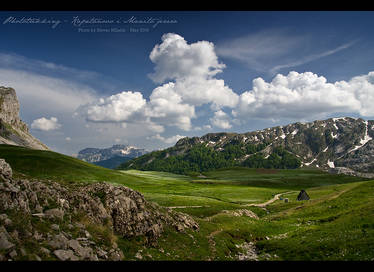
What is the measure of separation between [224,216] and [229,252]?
67.1ft

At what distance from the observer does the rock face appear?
52.1ft

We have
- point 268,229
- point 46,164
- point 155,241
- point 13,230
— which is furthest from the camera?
point 46,164

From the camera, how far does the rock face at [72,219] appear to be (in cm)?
1588

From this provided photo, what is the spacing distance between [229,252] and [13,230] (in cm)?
2428

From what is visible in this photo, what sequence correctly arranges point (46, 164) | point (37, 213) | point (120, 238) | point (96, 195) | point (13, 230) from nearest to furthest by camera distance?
point (13, 230), point (37, 213), point (120, 238), point (96, 195), point (46, 164)

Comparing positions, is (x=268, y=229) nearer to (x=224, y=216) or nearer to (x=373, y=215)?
(x=224, y=216)

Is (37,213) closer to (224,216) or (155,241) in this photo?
(155,241)

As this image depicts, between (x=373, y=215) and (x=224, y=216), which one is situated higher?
(x=373, y=215)

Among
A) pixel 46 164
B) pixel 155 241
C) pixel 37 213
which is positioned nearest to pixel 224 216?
pixel 155 241

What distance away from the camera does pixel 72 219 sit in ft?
70.8

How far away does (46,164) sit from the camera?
4811 inches
